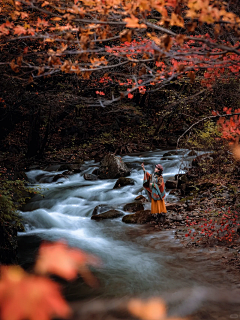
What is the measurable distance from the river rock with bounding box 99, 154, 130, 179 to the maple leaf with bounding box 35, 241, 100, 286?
5.84m

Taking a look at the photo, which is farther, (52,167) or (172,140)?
(172,140)

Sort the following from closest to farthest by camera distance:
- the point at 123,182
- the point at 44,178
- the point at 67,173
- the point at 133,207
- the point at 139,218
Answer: the point at 139,218, the point at 133,207, the point at 123,182, the point at 44,178, the point at 67,173

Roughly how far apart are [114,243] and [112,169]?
6233 mm

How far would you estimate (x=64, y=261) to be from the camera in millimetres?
6859

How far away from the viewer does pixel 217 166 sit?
10938 mm

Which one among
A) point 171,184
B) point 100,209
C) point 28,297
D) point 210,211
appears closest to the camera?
point 28,297

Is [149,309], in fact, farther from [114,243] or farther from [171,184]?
[171,184]

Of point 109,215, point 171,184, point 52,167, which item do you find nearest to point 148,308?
point 109,215

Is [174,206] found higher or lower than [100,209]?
higher

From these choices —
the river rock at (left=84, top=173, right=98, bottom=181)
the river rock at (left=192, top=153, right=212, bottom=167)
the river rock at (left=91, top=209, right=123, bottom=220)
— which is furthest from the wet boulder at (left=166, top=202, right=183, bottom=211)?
the river rock at (left=84, top=173, right=98, bottom=181)

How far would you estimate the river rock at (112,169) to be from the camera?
43.4ft

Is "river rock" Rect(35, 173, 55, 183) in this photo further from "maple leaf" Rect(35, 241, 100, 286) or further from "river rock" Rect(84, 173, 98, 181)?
"maple leaf" Rect(35, 241, 100, 286)

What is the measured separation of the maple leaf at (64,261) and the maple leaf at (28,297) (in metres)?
0.47

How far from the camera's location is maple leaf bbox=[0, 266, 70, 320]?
417 centimetres
